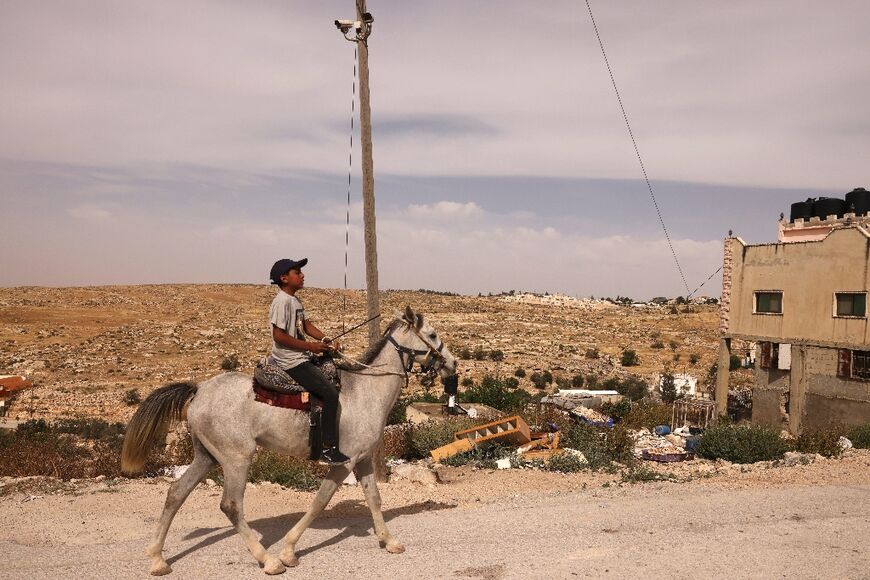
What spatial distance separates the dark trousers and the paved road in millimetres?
1437

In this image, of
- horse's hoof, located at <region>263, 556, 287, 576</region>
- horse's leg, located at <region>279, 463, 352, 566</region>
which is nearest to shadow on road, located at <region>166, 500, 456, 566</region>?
horse's leg, located at <region>279, 463, 352, 566</region>

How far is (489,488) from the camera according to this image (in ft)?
38.1

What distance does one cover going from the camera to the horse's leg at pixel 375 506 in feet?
24.6

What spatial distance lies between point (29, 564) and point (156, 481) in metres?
4.29

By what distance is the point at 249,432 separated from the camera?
717 centimetres

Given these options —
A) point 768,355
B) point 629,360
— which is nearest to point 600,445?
point 768,355

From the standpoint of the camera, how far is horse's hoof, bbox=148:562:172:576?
6.78 metres

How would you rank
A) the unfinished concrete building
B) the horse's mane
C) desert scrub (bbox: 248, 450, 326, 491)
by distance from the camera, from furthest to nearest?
the unfinished concrete building, desert scrub (bbox: 248, 450, 326, 491), the horse's mane

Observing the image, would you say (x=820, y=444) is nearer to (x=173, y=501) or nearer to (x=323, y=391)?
(x=323, y=391)

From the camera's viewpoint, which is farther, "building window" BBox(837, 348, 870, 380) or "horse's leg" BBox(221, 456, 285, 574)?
"building window" BBox(837, 348, 870, 380)

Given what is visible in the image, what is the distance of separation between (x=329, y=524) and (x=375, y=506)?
1608mm

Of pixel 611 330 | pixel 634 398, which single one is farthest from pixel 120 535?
pixel 611 330

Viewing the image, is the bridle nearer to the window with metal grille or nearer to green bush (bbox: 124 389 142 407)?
the window with metal grille

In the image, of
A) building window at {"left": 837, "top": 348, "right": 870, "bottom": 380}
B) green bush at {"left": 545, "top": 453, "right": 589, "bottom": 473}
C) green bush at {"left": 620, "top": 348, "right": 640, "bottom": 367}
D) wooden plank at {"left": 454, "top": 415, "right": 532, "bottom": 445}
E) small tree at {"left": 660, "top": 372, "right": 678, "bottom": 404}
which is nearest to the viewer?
green bush at {"left": 545, "top": 453, "right": 589, "bottom": 473}
